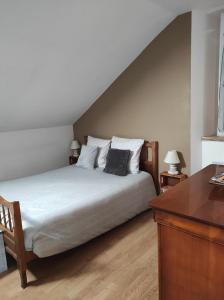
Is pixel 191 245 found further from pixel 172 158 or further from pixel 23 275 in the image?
pixel 172 158

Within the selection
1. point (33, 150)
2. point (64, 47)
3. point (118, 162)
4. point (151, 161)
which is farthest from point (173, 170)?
point (33, 150)

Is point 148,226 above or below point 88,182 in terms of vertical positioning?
below

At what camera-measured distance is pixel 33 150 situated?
3771 mm

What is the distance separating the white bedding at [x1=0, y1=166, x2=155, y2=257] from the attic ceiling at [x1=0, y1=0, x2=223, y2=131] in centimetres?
101

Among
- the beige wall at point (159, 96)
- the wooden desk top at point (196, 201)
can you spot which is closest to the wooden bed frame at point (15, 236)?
the wooden desk top at point (196, 201)

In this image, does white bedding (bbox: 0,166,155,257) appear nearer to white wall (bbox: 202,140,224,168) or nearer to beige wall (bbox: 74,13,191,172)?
beige wall (bbox: 74,13,191,172)

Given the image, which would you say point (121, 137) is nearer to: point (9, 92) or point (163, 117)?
point (163, 117)

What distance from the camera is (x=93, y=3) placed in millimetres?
2184

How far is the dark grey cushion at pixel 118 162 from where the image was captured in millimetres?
3215

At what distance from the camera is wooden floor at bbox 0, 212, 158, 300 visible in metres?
1.88

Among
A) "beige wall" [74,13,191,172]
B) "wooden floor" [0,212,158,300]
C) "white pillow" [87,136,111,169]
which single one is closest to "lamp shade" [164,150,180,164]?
"beige wall" [74,13,191,172]

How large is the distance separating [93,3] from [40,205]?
1.93m

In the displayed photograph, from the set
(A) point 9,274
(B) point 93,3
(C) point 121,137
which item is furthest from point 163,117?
(A) point 9,274

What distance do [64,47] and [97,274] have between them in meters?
2.21
